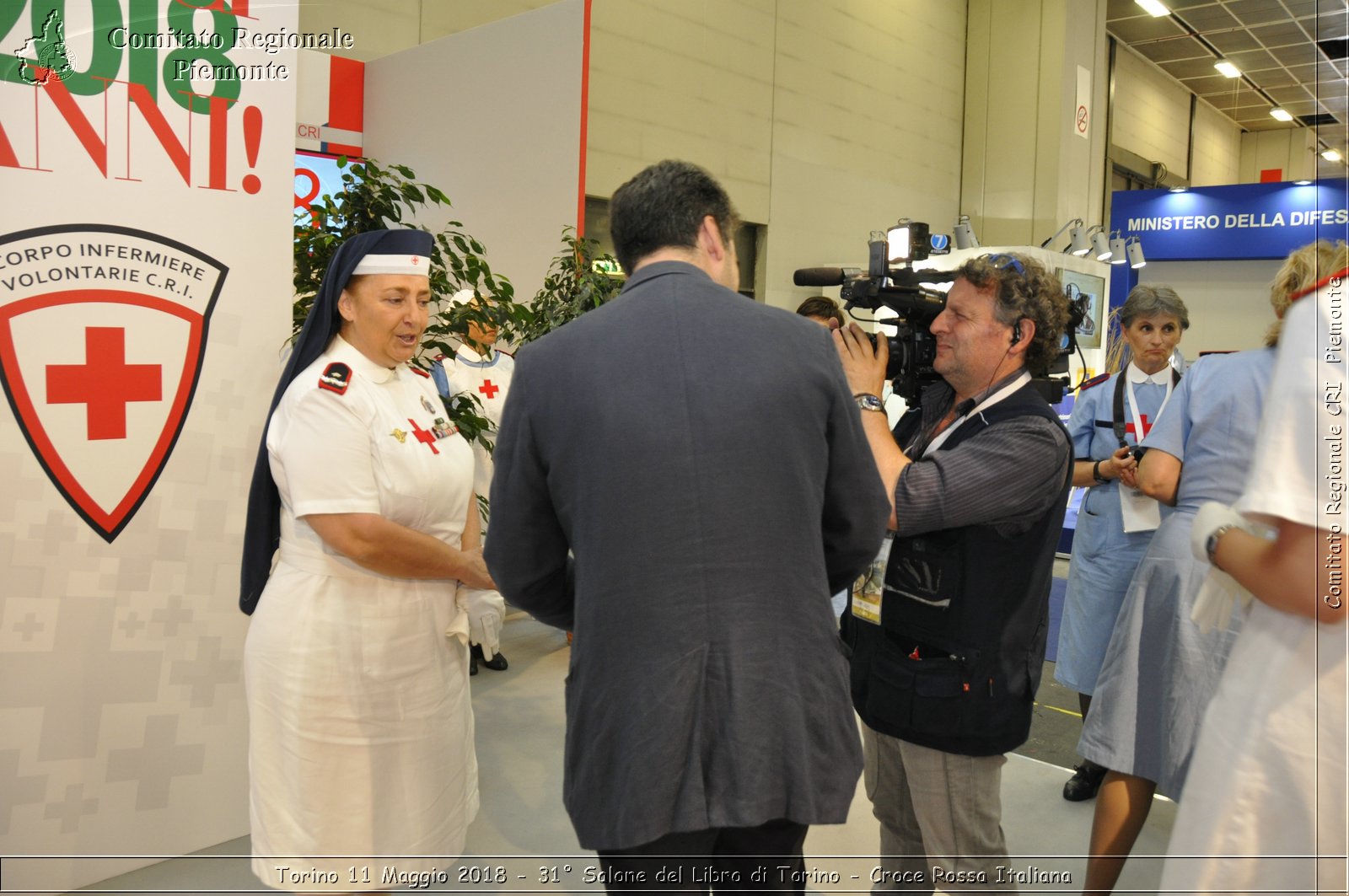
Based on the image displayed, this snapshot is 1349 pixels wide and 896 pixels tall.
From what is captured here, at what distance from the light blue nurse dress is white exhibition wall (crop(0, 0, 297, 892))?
2513 mm

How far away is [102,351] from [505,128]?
2.89 meters

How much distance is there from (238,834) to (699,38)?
781cm

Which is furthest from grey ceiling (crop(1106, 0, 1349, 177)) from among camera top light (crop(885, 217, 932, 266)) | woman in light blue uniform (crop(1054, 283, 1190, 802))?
camera top light (crop(885, 217, 932, 266))

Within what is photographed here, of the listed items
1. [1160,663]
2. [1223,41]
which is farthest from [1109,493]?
[1223,41]

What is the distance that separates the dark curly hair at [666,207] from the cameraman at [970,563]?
51cm

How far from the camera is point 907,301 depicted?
183 cm

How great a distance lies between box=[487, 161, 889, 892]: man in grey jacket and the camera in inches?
47.8

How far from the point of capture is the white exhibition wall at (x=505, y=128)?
15.0 feet

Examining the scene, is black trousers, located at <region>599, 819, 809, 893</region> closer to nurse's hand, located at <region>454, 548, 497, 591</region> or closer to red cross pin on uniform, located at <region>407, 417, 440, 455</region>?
nurse's hand, located at <region>454, 548, 497, 591</region>

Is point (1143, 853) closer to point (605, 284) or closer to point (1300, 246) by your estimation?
point (1300, 246)

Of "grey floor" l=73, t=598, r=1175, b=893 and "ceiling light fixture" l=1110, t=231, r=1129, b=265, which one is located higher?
"ceiling light fixture" l=1110, t=231, r=1129, b=265

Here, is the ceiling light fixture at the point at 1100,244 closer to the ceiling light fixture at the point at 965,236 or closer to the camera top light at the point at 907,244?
the ceiling light fixture at the point at 965,236

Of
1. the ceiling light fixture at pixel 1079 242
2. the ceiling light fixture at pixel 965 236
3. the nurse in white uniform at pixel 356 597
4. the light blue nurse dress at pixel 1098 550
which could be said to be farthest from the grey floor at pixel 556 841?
the ceiling light fixture at pixel 1079 242

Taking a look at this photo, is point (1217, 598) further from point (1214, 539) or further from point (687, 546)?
point (687, 546)
